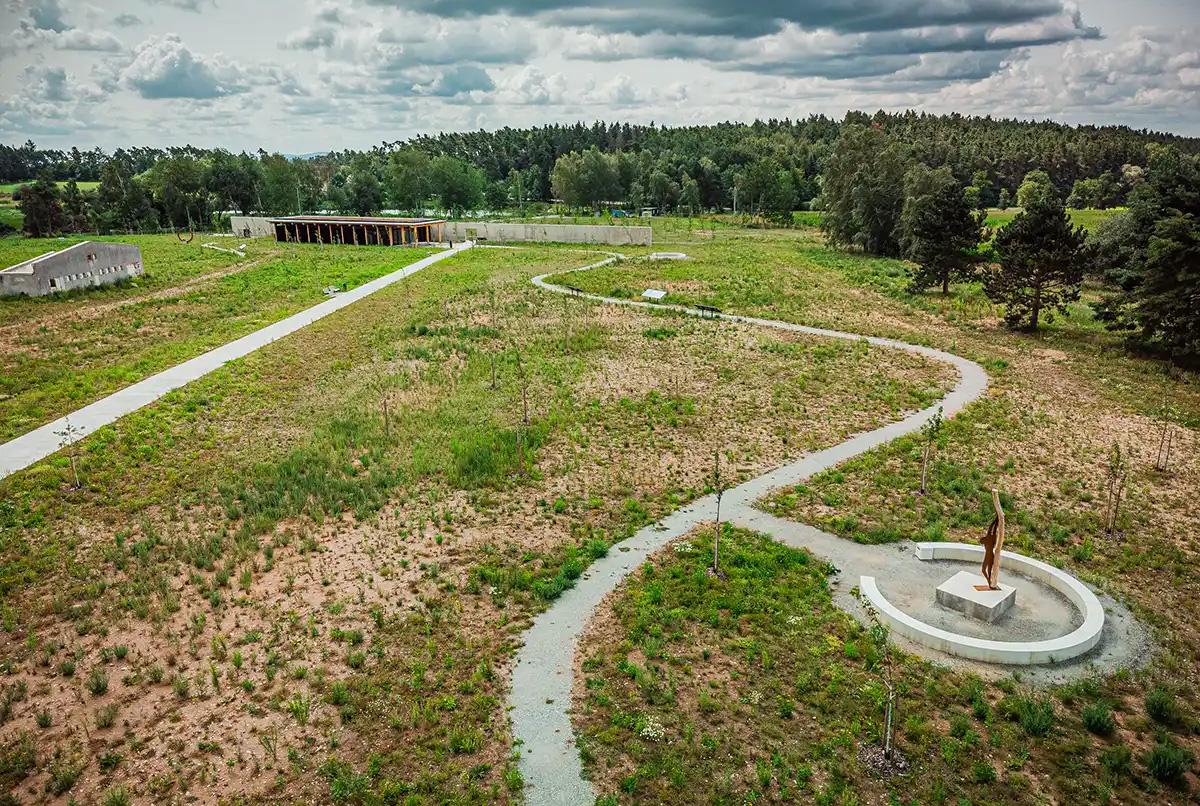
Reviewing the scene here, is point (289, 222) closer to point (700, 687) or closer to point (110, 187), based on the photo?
point (110, 187)

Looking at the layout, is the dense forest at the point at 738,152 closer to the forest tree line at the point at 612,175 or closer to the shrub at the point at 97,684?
the forest tree line at the point at 612,175

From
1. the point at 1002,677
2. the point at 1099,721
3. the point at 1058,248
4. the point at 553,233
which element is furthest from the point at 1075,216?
A: the point at 1099,721

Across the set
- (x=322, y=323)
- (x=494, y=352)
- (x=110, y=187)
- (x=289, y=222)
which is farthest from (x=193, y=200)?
(x=494, y=352)

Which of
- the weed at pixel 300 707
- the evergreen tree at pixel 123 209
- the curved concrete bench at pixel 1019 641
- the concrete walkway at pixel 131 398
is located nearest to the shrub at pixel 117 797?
the weed at pixel 300 707

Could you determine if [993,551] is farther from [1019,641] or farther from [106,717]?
[106,717]

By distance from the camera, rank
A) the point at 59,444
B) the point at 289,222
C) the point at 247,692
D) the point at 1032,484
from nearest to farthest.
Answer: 1. the point at 247,692
2. the point at 1032,484
3. the point at 59,444
4. the point at 289,222

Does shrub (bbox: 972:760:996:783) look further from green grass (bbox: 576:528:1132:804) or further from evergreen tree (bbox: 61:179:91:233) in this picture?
evergreen tree (bbox: 61:179:91:233)
